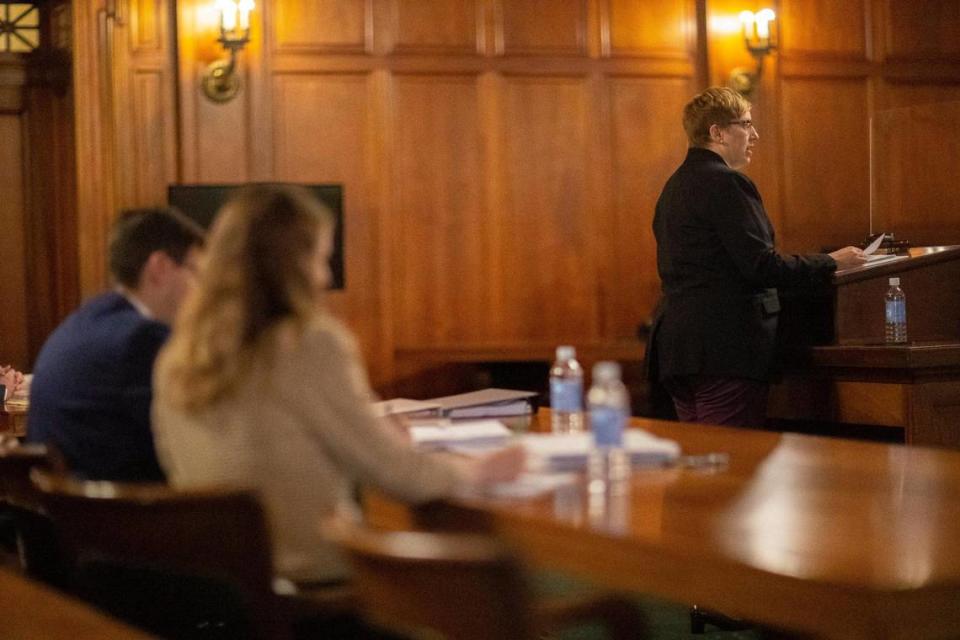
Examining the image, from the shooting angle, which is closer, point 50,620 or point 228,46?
point 50,620

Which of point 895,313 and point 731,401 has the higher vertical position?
point 895,313

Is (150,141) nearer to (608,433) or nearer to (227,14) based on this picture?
(227,14)

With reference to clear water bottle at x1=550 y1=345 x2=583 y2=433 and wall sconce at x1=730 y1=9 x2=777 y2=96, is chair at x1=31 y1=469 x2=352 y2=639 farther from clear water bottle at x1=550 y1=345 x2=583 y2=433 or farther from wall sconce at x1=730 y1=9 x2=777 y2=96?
wall sconce at x1=730 y1=9 x2=777 y2=96

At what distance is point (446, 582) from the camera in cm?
138

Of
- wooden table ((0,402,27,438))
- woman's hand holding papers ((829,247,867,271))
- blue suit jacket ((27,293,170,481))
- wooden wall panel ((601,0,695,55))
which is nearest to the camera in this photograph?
blue suit jacket ((27,293,170,481))

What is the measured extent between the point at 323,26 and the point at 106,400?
4.52 m

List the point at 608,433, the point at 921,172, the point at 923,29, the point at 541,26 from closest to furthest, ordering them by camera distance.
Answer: the point at 608,433 < the point at 541,26 < the point at 921,172 < the point at 923,29

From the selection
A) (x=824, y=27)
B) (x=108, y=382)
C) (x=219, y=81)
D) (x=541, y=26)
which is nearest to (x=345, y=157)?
(x=219, y=81)

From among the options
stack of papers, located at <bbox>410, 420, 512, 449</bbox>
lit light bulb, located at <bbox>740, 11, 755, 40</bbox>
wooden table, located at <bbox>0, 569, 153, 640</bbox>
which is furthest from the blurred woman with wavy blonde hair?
lit light bulb, located at <bbox>740, 11, 755, 40</bbox>

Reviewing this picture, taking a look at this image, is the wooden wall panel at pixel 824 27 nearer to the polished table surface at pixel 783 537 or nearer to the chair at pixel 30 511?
the polished table surface at pixel 783 537

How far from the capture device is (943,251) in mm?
4203

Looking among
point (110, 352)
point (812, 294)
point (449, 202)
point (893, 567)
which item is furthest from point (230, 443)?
point (449, 202)

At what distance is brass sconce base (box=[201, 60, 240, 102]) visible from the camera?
258 inches

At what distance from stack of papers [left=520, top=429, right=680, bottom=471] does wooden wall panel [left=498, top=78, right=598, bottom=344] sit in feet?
14.4
